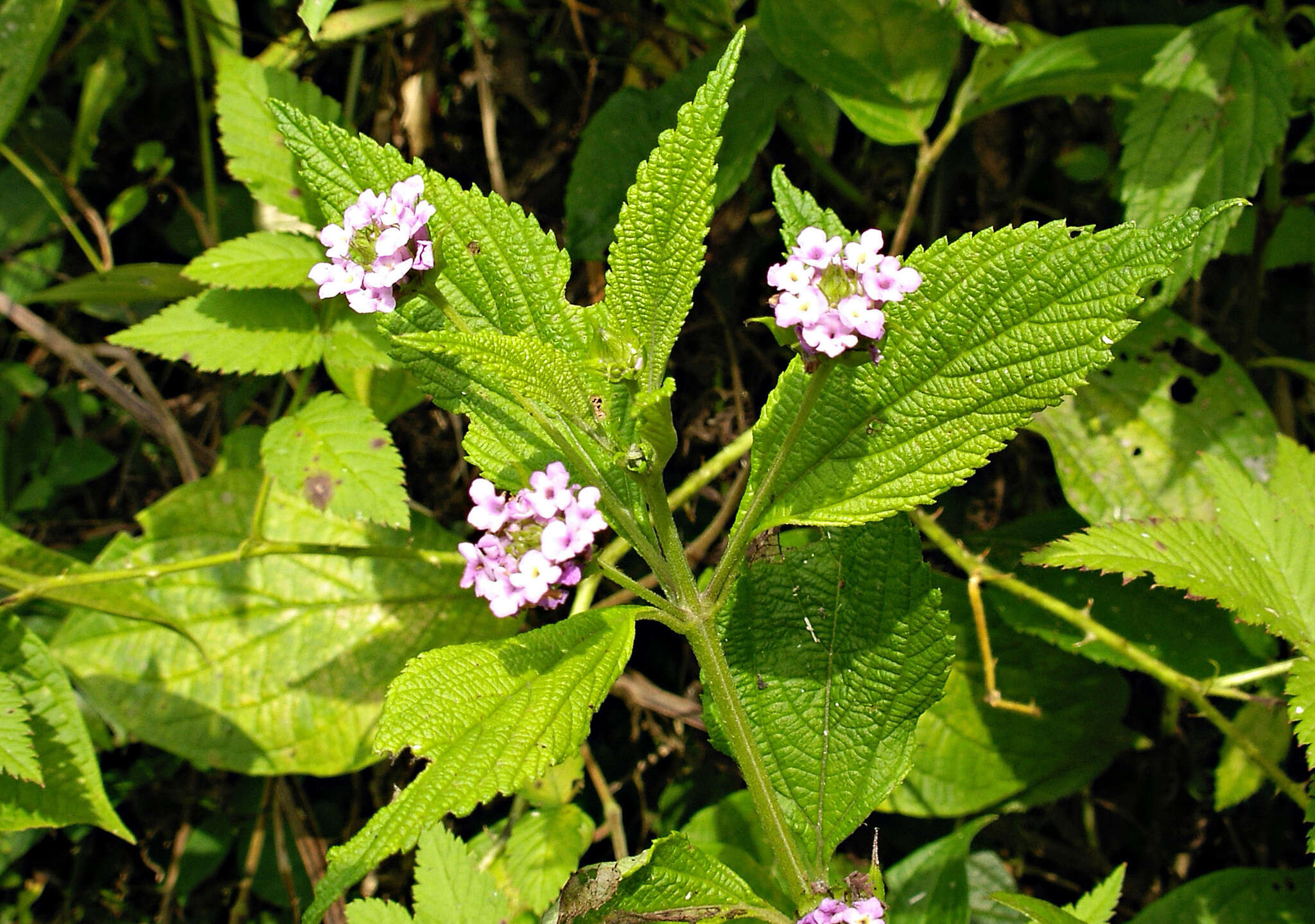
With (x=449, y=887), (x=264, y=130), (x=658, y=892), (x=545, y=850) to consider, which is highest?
(x=264, y=130)

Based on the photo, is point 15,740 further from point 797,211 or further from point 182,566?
point 797,211

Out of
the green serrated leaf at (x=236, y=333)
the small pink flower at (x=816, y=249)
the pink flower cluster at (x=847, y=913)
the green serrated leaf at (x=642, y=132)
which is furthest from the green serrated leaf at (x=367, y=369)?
the pink flower cluster at (x=847, y=913)

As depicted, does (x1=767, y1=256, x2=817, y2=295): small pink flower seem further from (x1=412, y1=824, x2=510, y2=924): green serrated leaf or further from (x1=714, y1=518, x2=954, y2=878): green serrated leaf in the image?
(x1=412, y1=824, x2=510, y2=924): green serrated leaf

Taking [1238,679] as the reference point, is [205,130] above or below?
above

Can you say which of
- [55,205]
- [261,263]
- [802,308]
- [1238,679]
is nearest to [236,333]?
[261,263]

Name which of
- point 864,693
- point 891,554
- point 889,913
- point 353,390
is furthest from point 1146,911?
point 353,390

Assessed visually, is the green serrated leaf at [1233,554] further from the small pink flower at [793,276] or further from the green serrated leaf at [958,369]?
the small pink flower at [793,276]

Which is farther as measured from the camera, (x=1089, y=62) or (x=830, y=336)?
(x=1089, y=62)
